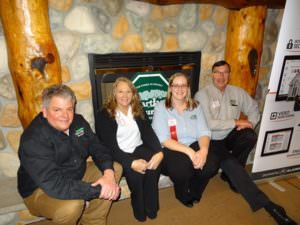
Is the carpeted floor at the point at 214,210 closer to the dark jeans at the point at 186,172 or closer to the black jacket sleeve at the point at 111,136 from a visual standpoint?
the dark jeans at the point at 186,172

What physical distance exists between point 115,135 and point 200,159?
68cm

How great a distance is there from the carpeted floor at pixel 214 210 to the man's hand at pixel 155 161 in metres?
0.44

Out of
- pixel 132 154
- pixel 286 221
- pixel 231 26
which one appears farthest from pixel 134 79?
pixel 286 221

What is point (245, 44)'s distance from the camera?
2.17m

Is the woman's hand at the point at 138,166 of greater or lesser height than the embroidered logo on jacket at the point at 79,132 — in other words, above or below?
below

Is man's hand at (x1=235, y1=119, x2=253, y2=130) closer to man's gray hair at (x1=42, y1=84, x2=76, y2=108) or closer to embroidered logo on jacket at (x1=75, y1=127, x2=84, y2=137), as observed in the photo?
embroidered logo on jacket at (x1=75, y1=127, x2=84, y2=137)

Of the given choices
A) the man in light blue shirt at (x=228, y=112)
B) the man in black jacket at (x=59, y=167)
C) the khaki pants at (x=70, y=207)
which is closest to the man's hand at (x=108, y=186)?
the man in black jacket at (x=59, y=167)

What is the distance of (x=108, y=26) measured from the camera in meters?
1.88

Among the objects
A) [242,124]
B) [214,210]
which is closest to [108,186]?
[214,210]

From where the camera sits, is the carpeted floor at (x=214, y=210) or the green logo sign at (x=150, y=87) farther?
the green logo sign at (x=150, y=87)

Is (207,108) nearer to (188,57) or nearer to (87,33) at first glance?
(188,57)

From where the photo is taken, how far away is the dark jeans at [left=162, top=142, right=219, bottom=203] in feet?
5.74

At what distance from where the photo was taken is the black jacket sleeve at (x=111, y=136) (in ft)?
5.52

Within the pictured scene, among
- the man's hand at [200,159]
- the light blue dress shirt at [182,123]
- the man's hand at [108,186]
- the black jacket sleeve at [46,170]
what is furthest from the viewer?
the light blue dress shirt at [182,123]
